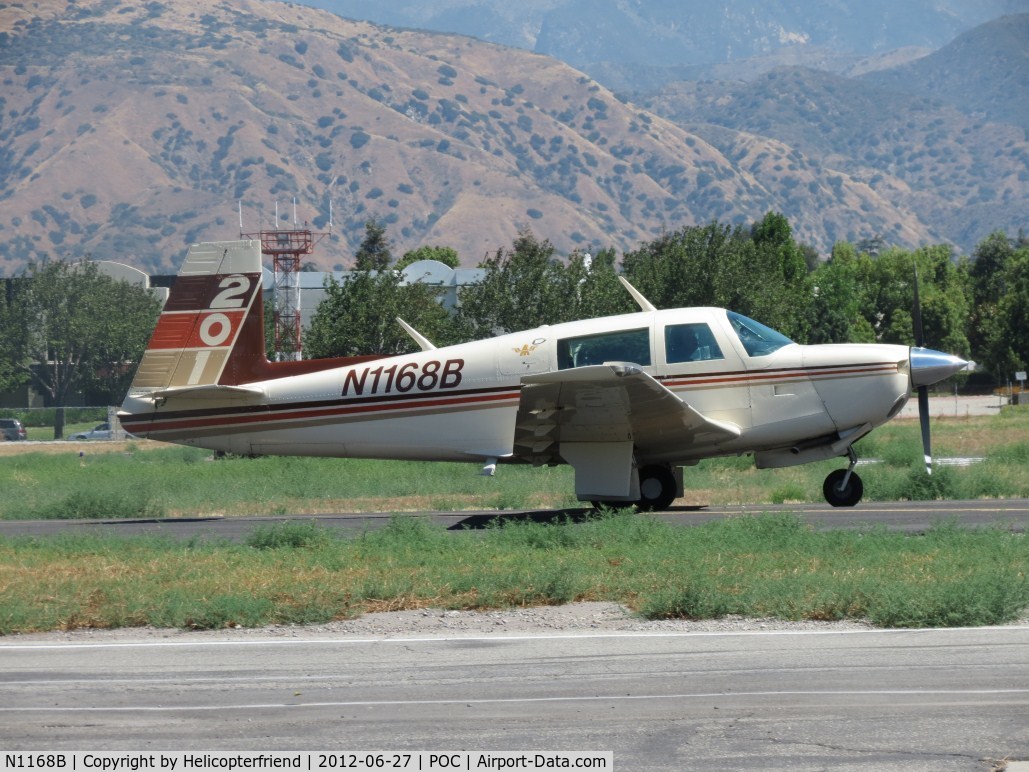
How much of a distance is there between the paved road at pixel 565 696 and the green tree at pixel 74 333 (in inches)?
2738

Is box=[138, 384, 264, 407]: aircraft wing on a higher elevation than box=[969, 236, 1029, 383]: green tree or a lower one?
lower

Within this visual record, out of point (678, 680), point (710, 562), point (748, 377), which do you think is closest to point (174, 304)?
point (748, 377)

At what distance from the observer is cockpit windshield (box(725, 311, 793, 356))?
17344 millimetres

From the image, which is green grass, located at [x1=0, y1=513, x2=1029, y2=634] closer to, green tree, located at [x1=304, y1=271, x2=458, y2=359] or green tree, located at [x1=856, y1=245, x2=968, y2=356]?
green tree, located at [x1=304, y1=271, x2=458, y2=359]

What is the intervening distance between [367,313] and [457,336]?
3.21m

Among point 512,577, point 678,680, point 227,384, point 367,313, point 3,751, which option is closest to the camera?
point 3,751

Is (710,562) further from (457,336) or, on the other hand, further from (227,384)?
(457,336)

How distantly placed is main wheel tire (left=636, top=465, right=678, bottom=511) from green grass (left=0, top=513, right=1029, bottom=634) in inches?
98.7

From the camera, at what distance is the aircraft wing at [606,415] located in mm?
15711

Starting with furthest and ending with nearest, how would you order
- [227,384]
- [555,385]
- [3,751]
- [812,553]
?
[227,384] < [555,385] < [812,553] < [3,751]

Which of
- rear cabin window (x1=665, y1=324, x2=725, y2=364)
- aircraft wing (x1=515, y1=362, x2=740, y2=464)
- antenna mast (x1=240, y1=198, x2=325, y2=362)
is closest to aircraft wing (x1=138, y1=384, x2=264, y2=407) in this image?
aircraft wing (x1=515, y1=362, x2=740, y2=464)

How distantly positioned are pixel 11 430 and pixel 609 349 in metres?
45.2

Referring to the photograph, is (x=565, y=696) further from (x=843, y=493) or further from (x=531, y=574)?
(x=843, y=493)

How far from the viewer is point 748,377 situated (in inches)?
679
